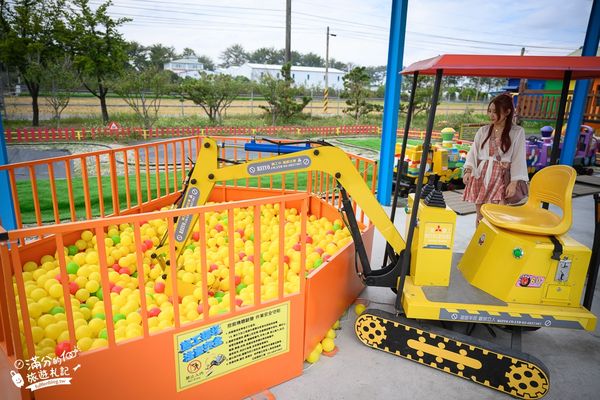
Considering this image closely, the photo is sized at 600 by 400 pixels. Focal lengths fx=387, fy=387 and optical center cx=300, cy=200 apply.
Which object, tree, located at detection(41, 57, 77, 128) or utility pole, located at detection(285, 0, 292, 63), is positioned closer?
tree, located at detection(41, 57, 77, 128)

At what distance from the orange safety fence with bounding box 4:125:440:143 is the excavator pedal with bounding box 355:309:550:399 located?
30.0 ft

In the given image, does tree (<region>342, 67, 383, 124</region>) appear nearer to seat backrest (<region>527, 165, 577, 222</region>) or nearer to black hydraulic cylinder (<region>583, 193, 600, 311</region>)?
seat backrest (<region>527, 165, 577, 222</region>)

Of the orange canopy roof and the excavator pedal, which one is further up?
the orange canopy roof

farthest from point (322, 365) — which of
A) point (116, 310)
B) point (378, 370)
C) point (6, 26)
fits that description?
point (6, 26)

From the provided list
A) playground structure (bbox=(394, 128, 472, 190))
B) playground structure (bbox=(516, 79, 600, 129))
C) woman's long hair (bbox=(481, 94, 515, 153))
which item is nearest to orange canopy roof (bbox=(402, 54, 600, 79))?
woman's long hair (bbox=(481, 94, 515, 153))

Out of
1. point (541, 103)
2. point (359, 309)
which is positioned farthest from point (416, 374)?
point (541, 103)

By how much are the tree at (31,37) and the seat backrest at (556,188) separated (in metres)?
13.4

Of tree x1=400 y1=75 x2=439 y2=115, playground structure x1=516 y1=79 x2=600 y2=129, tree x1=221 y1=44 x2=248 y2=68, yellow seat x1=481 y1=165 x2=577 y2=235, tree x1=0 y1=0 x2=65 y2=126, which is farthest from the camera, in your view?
tree x1=221 y1=44 x2=248 y2=68

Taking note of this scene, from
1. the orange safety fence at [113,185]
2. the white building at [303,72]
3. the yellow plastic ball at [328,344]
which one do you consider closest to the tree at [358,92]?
the white building at [303,72]

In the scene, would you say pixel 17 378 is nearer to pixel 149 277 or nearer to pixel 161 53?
pixel 149 277

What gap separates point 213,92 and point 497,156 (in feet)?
43.1

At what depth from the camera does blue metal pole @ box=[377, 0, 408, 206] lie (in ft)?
20.4

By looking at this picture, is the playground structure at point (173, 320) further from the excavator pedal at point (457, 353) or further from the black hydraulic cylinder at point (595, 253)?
the black hydraulic cylinder at point (595, 253)

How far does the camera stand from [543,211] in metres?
3.37
